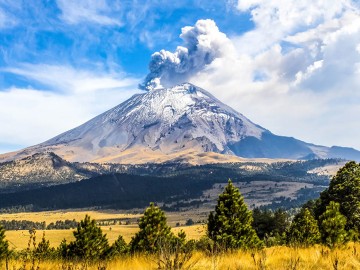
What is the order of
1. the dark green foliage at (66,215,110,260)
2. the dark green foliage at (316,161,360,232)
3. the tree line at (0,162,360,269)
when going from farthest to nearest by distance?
the dark green foliage at (66,215,110,260), the dark green foliage at (316,161,360,232), the tree line at (0,162,360,269)

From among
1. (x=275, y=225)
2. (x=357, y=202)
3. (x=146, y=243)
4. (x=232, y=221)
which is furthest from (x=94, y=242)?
(x=275, y=225)

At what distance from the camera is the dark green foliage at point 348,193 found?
5331cm

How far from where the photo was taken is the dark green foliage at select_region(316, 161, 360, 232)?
175ft

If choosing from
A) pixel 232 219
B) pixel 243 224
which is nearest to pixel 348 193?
pixel 243 224

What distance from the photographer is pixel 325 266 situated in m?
9.29

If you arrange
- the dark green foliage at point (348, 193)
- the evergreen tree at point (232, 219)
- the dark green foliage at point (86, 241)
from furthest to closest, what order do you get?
1. the dark green foliage at point (86, 241)
2. the dark green foliage at point (348, 193)
3. the evergreen tree at point (232, 219)

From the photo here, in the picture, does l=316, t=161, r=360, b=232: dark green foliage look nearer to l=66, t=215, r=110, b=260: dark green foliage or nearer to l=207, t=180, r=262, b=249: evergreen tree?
l=207, t=180, r=262, b=249: evergreen tree

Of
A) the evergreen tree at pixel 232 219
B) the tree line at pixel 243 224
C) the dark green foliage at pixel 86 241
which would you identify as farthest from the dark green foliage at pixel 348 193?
the dark green foliage at pixel 86 241

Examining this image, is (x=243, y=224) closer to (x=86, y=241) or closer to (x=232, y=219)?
(x=232, y=219)

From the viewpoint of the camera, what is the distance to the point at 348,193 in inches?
2172

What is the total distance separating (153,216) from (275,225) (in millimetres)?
58084

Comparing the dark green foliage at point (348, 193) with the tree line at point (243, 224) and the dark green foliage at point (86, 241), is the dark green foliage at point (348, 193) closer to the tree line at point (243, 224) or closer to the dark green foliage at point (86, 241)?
the tree line at point (243, 224)

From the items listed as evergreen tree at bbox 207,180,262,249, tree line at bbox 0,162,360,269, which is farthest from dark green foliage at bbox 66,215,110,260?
evergreen tree at bbox 207,180,262,249

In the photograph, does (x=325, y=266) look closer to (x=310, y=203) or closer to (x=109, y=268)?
(x=109, y=268)
